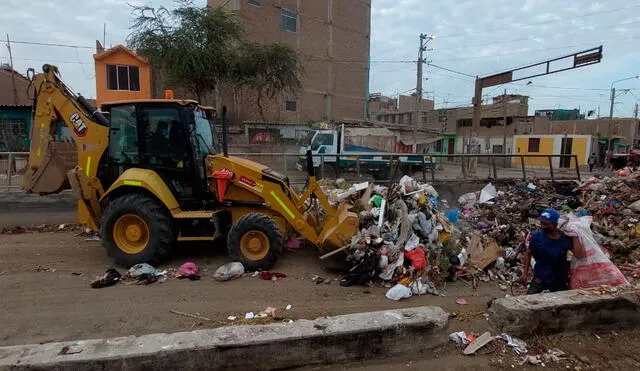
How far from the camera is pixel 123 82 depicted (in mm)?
24297

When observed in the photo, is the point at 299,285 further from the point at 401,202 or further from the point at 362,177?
the point at 362,177

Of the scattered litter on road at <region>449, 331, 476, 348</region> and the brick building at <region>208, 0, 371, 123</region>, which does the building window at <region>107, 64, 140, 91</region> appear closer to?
the brick building at <region>208, 0, 371, 123</region>

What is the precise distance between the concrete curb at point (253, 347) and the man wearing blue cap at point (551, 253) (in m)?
1.49

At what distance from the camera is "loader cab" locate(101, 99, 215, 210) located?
584 cm

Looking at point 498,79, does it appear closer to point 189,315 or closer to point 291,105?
point 291,105

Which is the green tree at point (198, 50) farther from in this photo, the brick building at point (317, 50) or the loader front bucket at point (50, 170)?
the loader front bucket at point (50, 170)

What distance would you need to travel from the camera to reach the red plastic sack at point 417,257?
5.36 metres

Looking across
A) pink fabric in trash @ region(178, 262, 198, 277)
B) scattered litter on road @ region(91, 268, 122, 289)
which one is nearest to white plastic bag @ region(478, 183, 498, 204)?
pink fabric in trash @ region(178, 262, 198, 277)

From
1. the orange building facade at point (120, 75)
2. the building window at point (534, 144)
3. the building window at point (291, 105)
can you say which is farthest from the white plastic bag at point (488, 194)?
the building window at point (534, 144)

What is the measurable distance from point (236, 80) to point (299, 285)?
62.6ft

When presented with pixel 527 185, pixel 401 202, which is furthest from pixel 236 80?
pixel 401 202

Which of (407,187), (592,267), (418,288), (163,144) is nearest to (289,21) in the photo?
(407,187)

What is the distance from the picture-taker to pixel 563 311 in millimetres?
3617

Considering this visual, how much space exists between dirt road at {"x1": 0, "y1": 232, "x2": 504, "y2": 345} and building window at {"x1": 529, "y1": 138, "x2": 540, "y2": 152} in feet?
114
